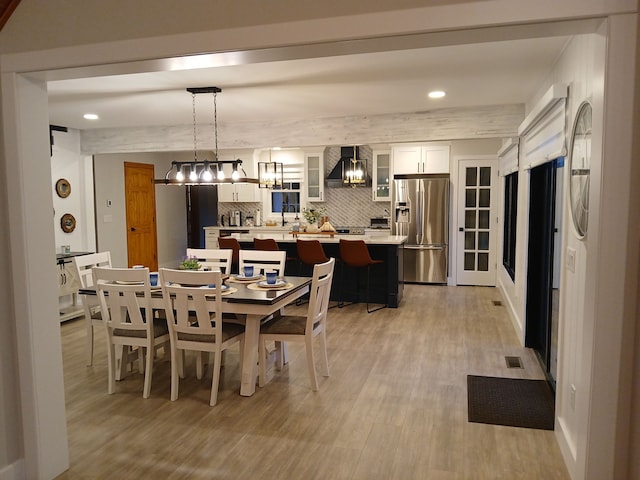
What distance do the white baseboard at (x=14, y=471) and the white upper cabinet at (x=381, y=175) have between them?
23.8 ft

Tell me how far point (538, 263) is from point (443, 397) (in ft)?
5.77

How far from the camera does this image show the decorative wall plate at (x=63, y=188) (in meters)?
6.29

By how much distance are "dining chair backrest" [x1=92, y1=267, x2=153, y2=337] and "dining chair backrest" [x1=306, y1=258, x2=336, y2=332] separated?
3.95 feet

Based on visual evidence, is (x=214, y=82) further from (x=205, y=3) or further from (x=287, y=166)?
(x=287, y=166)

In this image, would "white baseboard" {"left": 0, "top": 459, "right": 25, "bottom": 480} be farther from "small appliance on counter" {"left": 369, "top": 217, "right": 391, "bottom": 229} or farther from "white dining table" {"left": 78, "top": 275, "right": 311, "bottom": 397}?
"small appliance on counter" {"left": 369, "top": 217, "right": 391, "bottom": 229}

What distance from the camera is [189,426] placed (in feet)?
10.2

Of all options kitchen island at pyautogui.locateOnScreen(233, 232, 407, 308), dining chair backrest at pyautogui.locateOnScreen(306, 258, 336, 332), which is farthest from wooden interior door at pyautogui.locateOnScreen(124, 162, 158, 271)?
A: dining chair backrest at pyautogui.locateOnScreen(306, 258, 336, 332)

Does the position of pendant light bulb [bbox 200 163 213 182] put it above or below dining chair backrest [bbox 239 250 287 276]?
above

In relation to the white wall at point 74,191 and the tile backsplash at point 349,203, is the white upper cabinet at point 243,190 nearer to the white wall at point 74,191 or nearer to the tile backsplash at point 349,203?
the tile backsplash at point 349,203

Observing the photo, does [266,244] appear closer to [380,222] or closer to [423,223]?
[423,223]

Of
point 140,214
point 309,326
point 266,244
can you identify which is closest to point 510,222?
point 266,244

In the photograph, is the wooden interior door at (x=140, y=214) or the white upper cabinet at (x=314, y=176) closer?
the wooden interior door at (x=140, y=214)

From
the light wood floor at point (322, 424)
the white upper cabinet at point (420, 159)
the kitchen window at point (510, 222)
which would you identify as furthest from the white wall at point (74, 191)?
the kitchen window at point (510, 222)

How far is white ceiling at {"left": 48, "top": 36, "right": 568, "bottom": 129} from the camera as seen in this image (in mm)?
3287
